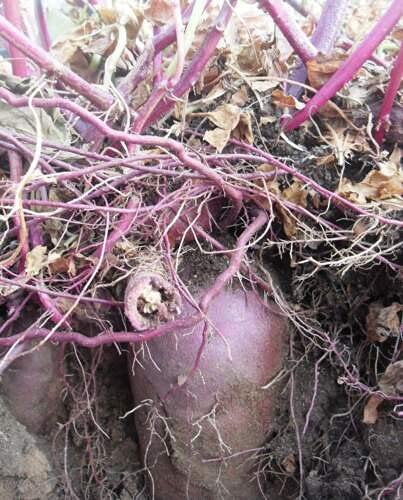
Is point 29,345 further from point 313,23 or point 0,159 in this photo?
point 313,23

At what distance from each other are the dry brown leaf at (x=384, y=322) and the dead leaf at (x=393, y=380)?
0.05 metres

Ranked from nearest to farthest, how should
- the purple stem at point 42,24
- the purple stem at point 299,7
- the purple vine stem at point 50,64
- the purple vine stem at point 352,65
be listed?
the purple vine stem at point 50,64, the purple vine stem at point 352,65, the purple stem at point 42,24, the purple stem at point 299,7

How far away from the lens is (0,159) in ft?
2.64

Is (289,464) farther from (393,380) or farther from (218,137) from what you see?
(218,137)

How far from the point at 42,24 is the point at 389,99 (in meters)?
0.65

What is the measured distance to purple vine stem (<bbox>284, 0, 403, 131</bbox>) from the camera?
696mm

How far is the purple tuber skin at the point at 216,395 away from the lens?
0.83m

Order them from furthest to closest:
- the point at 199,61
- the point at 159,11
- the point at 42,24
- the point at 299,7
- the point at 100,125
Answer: the point at 299,7 < the point at 42,24 < the point at 159,11 < the point at 199,61 < the point at 100,125

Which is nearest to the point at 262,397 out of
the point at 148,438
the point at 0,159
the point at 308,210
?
the point at 148,438

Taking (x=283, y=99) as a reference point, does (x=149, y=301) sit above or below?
below

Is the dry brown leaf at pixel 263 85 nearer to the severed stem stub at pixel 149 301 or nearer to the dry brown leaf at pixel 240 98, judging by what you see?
the dry brown leaf at pixel 240 98

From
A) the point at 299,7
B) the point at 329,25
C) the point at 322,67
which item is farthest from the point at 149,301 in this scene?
the point at 299,7

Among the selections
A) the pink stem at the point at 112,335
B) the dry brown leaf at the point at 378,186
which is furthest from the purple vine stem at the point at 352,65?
the pink stem at the point at 112,335

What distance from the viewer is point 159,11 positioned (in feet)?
2.69
